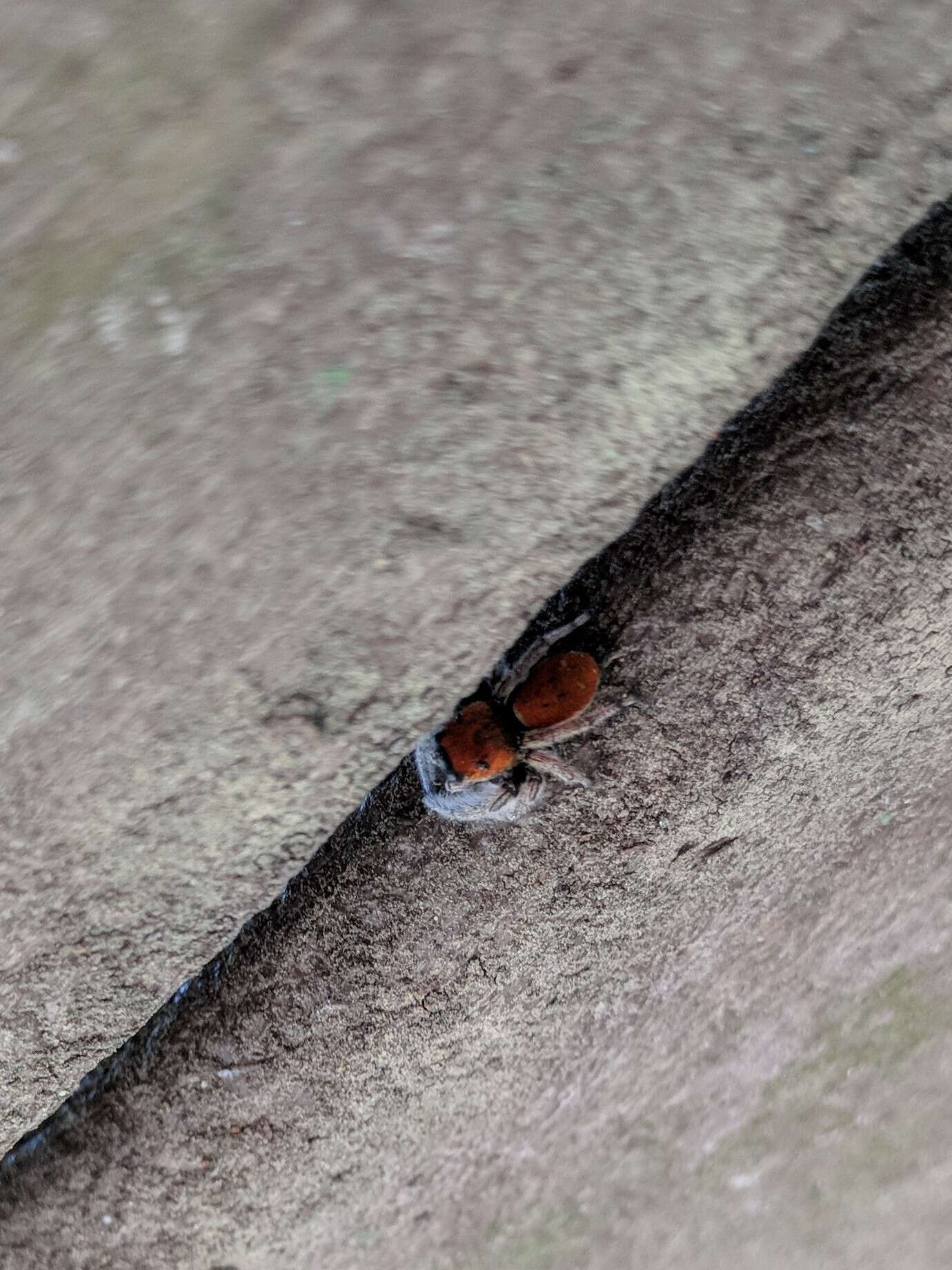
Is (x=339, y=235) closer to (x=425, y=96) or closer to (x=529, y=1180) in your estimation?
(x=425, y=96)

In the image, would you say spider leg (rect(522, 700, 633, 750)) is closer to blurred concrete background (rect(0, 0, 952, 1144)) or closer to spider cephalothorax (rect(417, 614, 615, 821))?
spider cephalothorax (rect(417, 614, 615, 821))

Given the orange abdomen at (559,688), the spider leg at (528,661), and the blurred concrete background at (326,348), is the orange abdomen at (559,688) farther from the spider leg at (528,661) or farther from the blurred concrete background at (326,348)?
the blurred concrete background at (326,348)

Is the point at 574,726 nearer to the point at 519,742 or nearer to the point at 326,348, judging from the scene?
the point at 519,742

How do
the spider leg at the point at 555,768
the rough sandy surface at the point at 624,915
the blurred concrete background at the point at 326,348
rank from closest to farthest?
the blurred concrete background at the point at 326,348
the rough sandy surface at the point at 624,915
the spider leg at the point at 555,768

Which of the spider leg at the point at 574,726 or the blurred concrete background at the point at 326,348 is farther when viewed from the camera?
the spider leg at the point at 574,726

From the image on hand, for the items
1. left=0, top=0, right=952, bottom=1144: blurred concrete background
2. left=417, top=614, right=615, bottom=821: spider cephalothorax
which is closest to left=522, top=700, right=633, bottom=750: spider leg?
left=417, top=614, right=615, bottom=821: spider cephalothorax

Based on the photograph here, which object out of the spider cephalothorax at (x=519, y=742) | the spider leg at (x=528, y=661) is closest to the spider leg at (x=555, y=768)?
the spider cephalothorax at (x=519, y=742)
